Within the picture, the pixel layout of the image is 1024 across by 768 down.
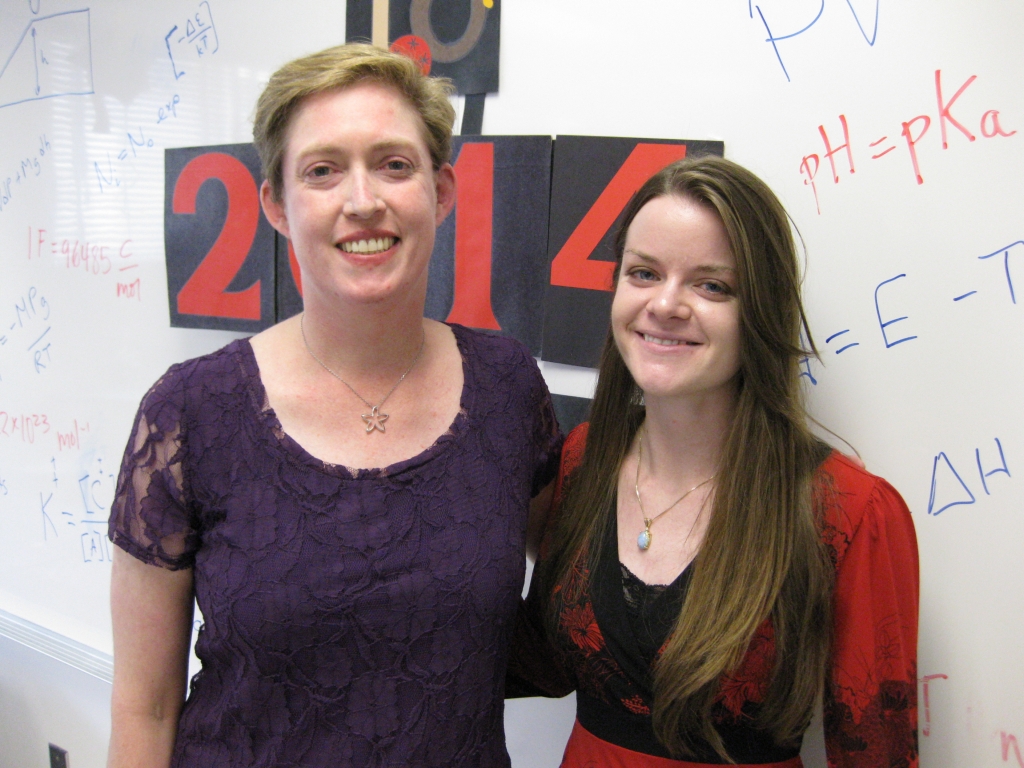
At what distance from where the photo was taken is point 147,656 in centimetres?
86

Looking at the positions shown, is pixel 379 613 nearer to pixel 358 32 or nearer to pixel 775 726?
pixel 775 726

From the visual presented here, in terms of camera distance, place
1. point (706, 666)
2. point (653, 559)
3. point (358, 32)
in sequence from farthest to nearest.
A: point (358, 32), point (653, 559), point (706, 666)

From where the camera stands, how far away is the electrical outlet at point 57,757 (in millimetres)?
1865

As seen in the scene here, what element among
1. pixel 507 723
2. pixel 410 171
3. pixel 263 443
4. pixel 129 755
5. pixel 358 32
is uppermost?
pixel 358 32

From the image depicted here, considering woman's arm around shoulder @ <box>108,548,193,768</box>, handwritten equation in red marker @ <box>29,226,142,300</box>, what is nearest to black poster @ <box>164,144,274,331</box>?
handwritten equation in red marker @ <box>29,226,142,300</box>

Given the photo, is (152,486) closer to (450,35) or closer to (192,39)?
(450,35)

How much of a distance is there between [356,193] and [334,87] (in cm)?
12

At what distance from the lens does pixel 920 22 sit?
0.86m

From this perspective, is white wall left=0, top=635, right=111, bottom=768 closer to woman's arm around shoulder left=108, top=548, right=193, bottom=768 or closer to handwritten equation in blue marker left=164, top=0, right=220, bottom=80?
woman's arm around shoulder left=108, top=548, right=193, bottom=768

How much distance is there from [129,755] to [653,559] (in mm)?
658

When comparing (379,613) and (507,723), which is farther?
(507,723)

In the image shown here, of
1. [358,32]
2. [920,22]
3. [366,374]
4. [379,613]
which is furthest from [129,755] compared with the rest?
[920,22]

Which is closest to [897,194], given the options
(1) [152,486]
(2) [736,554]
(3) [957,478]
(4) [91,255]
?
(3) [957,478]

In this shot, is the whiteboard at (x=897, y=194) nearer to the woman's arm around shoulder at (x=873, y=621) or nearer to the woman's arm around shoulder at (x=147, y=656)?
the woman's arm around shoulder at (x=873, y=621)
